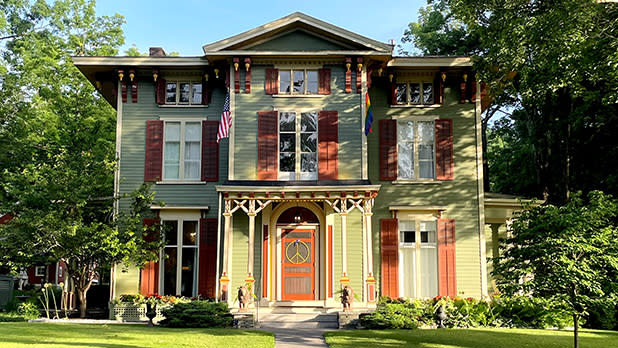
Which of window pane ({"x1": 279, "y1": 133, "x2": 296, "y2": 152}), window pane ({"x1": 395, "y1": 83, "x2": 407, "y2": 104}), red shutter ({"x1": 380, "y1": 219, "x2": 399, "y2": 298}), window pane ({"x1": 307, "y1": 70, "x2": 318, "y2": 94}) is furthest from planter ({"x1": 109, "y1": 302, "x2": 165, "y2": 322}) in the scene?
window pane ({"x1": 395, "y1": 83, "x2": 407, "y2": 104})

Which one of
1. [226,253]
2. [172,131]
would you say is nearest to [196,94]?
[172,131]

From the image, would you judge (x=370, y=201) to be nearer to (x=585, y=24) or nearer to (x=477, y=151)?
(x=477, y=151)

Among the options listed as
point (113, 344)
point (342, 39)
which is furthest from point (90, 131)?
point (113, 344)

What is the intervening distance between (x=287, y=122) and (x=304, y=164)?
1.37 metres

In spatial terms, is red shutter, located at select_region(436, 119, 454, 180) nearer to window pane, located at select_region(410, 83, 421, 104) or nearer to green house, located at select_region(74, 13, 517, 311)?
green house, located at select_region(74, 13, 517, 311)

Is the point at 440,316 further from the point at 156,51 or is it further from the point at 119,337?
the point at 156,51

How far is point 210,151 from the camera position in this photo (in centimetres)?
1770

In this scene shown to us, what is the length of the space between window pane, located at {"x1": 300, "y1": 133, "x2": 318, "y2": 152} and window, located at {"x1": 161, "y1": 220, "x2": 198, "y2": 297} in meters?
3.98

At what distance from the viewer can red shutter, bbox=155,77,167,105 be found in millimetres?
17938

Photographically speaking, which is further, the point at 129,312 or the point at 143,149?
the point at 143,149

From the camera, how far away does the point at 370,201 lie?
15.9 m

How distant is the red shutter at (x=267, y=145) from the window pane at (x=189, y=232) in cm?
272

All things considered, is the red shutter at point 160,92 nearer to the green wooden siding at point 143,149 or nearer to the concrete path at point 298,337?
the green wooden siding at point 143,149

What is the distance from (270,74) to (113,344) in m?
9.28
